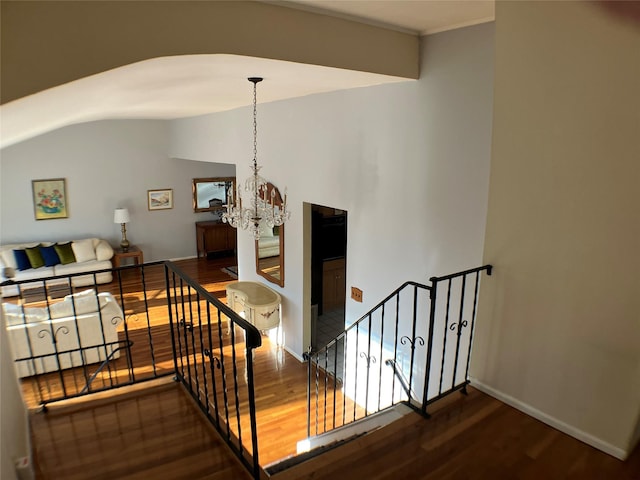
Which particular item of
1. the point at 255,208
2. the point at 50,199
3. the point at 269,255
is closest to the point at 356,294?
the point at 255,208

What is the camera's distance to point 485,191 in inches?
126

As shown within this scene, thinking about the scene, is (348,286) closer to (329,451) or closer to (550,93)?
(329,451)

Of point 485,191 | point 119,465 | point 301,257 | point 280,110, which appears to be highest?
point 280,110

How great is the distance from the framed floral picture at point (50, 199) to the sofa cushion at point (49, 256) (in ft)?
2.46

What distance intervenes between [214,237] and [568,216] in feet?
29.3

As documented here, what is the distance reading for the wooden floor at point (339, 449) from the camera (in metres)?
2.20

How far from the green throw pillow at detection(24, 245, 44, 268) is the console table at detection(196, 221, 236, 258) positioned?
3182mm

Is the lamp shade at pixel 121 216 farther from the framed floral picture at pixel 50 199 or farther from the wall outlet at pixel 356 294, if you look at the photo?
the wall outlet at pixel 356 294

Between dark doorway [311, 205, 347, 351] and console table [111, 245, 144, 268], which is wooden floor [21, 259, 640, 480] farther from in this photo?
console table [111, 245, 144, 268]

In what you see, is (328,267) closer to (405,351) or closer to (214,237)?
(405,351)

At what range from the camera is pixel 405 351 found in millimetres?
4137

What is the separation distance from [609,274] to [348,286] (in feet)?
9.52

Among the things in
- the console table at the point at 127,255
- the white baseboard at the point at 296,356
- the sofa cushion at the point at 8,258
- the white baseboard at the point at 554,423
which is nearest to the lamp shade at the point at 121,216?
the console table at the point at 127,255

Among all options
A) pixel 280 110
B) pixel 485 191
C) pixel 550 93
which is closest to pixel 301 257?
pixel 280 110
